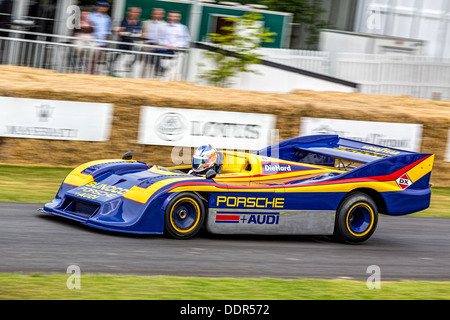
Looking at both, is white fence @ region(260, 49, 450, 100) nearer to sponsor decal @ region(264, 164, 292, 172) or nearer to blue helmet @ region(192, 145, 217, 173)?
sponsor decal @ region(264, 164, 292, 172)

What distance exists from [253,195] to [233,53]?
28.1 ft

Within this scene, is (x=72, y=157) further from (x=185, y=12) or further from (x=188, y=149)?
(x=185, y=12)

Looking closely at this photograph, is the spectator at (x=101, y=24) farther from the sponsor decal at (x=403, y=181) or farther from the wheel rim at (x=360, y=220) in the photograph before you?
the sponsor decal at (x=403, y=181)

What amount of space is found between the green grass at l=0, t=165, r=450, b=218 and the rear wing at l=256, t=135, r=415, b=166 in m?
2.58

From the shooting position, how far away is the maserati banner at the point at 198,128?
1244 cm

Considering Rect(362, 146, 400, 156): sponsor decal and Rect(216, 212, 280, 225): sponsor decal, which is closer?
Rect(216, 212, 280, 225): sponsor decal

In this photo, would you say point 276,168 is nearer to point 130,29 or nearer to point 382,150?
point 382,150

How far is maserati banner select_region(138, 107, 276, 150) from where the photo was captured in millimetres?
12438

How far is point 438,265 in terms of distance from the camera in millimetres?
8320

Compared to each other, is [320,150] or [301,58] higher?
[301,58]

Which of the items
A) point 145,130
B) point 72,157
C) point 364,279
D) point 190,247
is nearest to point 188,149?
point 145,130

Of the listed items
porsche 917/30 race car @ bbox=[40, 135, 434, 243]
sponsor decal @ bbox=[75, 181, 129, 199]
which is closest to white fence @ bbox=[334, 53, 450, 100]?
porsche 917/30 race car @ bbox=[40, 135, 434, 243]

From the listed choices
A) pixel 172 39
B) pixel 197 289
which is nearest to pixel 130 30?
pixel 172 39

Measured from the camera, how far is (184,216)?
25.8 feet
